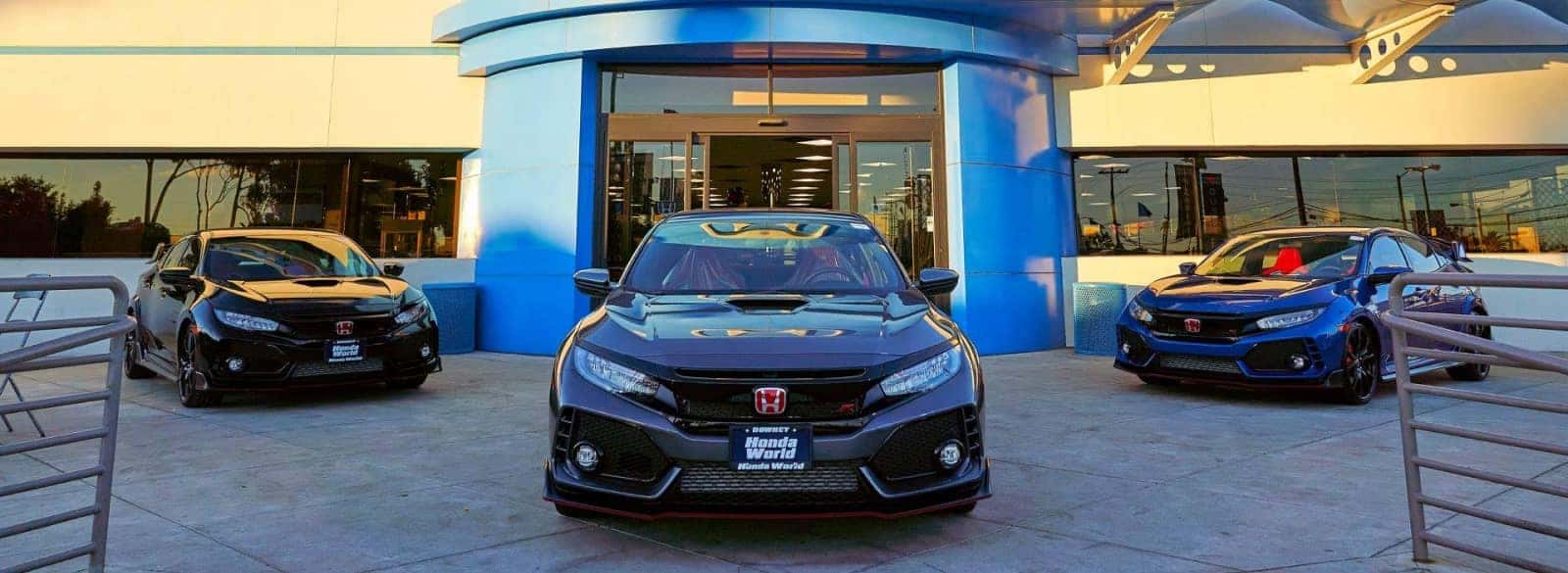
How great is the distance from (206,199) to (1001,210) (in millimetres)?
11504

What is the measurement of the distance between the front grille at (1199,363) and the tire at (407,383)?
252 inches

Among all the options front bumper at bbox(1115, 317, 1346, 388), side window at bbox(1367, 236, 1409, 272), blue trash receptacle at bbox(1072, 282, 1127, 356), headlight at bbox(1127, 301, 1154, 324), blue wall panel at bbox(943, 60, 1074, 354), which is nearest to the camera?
front bumper at bbox(1115, 317, 1346, 388)

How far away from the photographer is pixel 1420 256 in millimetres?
7418

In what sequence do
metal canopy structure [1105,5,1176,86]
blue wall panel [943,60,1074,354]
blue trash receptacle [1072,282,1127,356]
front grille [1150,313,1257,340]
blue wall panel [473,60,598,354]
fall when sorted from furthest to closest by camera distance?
blue wall panel [943,60,1074,354], blue wall panel [473,60,598,354], blue trash receptacle [1072,282,1127,356], metal canopy structure [1105,5,1176,86], front grille [1150,313,1257,340]

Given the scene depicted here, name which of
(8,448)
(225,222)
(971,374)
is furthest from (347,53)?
(971,374)

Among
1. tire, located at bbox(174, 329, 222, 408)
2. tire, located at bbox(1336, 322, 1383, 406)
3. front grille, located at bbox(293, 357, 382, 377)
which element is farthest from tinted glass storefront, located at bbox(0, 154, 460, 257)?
tire, located at bbox(1336, 322, 1383, 406)

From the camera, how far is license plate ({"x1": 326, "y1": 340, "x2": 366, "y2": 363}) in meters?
5.84

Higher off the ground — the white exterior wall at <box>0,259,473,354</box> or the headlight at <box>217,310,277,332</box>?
the white exterior wall at <box>0,259,473,354</box>

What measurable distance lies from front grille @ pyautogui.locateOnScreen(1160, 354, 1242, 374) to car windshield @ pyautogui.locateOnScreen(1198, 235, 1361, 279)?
4.16ft

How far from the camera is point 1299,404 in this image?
618 cm

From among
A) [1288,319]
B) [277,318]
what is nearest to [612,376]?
[277,318]

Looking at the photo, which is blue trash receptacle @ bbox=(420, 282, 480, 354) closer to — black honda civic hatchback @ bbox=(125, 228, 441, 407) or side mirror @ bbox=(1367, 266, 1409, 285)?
black honda civic hatchback @ bbox=(125, 228, 441, 407)

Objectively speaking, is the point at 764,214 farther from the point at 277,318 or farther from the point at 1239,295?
the point at 1239,295

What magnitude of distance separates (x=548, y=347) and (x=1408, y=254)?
950cm
